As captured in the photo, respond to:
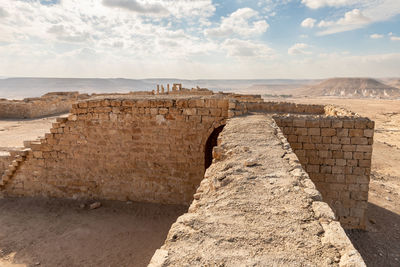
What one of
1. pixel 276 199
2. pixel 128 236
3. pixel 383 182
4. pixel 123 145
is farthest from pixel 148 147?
pixel 383 182

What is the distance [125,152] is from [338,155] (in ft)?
17.3

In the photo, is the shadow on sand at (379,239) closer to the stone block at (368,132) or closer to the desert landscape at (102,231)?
the desert landscape at (102,231)

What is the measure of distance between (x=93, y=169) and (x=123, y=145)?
113 centimetres

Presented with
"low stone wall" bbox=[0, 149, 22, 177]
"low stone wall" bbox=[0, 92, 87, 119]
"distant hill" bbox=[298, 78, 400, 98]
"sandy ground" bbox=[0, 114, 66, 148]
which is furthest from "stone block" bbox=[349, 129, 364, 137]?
"distant hill" bbox=[298, 78, 400, 98]

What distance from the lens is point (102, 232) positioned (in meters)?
6.12

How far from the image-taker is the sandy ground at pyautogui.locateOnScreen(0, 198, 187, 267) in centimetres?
529

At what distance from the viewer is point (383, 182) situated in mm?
9430

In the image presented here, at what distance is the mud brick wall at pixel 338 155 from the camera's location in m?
5.92

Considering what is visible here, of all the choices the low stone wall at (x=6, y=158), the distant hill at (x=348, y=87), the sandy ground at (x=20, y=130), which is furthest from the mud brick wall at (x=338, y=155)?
the distant hill at (x=348, y=87)

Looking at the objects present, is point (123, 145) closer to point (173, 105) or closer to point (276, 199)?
point (173, 105)

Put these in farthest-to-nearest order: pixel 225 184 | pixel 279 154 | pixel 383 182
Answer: pixel 383 182, pixel 279 154, pixel 225 184

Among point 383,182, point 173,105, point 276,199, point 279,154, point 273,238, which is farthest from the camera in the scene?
point 383,182

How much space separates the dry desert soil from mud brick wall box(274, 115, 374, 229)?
0.68 meters

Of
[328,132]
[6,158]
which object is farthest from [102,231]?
[328,132]
